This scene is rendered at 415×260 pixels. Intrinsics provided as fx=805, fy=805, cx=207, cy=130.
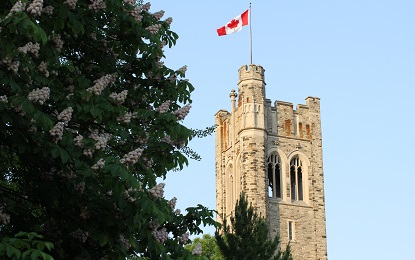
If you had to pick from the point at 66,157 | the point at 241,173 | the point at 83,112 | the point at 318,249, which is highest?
the point at 241,173

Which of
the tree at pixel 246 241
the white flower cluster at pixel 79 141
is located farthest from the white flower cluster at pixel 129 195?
the tree at pixel 246 241

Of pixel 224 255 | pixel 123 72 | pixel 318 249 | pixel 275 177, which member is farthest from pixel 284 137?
pixel 123 72

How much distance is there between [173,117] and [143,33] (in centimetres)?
150

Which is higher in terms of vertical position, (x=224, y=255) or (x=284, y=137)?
(x=284, y=137)

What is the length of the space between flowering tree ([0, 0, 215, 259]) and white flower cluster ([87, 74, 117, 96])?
13 mm

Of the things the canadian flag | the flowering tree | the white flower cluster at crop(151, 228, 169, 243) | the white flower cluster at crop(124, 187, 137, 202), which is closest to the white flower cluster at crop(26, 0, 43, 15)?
the flowering tree

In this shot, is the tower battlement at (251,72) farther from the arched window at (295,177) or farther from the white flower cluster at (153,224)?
the white flower cluster at (153,224)

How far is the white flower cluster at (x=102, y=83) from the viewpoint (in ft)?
31.4

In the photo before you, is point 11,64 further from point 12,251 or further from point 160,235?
point 160,235

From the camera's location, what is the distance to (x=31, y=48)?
927 centimetres

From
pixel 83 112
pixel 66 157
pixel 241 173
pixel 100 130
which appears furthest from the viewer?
pixel 241 173

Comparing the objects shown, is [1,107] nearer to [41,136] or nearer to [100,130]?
[41,136]

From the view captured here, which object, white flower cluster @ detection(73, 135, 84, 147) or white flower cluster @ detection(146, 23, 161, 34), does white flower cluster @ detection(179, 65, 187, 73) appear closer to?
white flower cluster @ detection(146, 23, 161, 34)

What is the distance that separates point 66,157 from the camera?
8.76m
